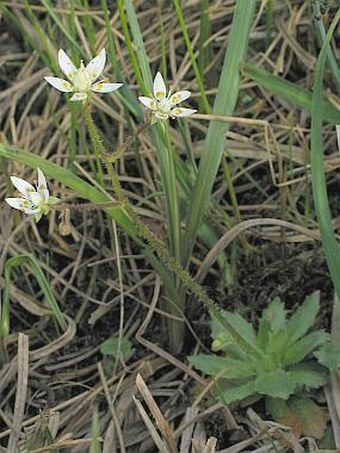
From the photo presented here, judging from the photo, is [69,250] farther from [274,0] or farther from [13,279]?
[274,0]

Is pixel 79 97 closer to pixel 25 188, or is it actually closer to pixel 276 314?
pixel 25 188

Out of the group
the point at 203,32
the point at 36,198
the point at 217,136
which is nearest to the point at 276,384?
the point at 217,136

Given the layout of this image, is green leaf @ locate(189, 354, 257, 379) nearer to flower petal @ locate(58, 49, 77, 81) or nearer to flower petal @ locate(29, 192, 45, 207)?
flower petal @ locate(29, 192, 45, 207)

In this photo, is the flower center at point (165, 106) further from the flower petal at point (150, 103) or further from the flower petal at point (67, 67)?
the flower petal at point (67, 67)

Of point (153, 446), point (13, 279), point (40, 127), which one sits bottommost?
point (153, 446)

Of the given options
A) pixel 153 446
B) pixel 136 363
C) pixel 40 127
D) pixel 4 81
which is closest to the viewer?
pixel 153 446

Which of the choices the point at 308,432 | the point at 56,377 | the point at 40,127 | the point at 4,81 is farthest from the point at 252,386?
the point at 4,81
